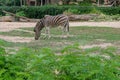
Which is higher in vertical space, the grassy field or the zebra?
the grassy field

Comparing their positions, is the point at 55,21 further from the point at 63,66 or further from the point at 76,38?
the point at 63,66

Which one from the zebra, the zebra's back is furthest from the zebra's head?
the zebra's back

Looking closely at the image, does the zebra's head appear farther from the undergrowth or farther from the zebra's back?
the undergrowth

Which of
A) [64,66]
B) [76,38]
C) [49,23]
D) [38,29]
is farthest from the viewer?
[49,23]

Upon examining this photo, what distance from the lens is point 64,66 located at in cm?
366

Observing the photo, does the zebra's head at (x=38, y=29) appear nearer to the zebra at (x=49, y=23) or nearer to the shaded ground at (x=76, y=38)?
the zebra at (x=49, y=23)

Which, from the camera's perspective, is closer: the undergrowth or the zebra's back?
the undergrowth

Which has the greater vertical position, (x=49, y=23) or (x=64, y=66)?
(x=64, y=66)

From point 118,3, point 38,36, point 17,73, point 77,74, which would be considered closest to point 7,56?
point 17,73

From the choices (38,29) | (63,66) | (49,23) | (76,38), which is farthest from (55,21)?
(63,66)

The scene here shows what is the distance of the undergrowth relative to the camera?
3570 mm

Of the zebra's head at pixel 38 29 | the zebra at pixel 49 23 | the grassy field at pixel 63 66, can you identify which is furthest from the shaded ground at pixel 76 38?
the grassy field at pixel 63 66

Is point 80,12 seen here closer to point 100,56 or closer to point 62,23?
point 62,23

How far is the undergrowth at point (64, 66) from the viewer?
357 centimetres
